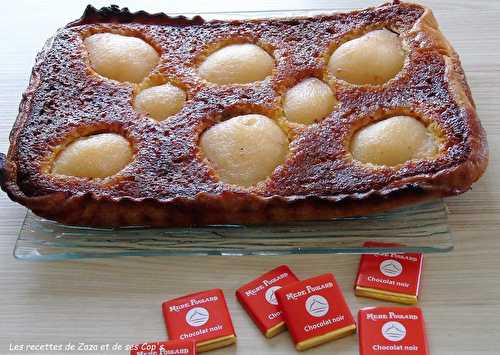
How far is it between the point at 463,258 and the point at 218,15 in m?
0.85

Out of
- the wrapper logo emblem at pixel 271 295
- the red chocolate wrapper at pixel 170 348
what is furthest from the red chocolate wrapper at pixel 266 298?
the red chocolate wrapper at pixel 170 348

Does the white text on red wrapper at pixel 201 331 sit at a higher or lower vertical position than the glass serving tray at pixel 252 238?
lower

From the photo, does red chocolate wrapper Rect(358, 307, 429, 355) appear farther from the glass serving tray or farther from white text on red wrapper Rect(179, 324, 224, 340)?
white text on red wrapper Rect(179, 324, 224, 340)

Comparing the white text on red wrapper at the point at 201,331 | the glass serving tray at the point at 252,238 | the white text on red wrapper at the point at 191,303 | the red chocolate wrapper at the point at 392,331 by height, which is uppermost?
the glass serving tray at the point at 252,238

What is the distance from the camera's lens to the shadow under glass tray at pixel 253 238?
1.11 meters

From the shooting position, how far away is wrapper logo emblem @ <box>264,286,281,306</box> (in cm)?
108

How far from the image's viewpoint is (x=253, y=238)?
1.14m

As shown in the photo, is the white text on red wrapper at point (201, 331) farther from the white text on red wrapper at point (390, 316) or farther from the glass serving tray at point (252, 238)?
the white text on red wrapper at point (390, 316)

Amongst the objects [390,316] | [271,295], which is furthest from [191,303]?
[390,316]

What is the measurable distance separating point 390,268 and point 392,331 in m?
0.12

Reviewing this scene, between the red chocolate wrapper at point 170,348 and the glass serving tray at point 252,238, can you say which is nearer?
the red chocolate wrapper at point 170,348

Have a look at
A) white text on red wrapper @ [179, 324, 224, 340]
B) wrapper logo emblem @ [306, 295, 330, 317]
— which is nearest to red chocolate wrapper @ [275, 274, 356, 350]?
wrapper logo emblem @ [306, 295, 330, 317]

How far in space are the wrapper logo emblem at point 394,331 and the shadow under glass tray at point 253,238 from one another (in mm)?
126

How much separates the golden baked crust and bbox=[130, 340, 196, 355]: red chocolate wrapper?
22 centimetres
